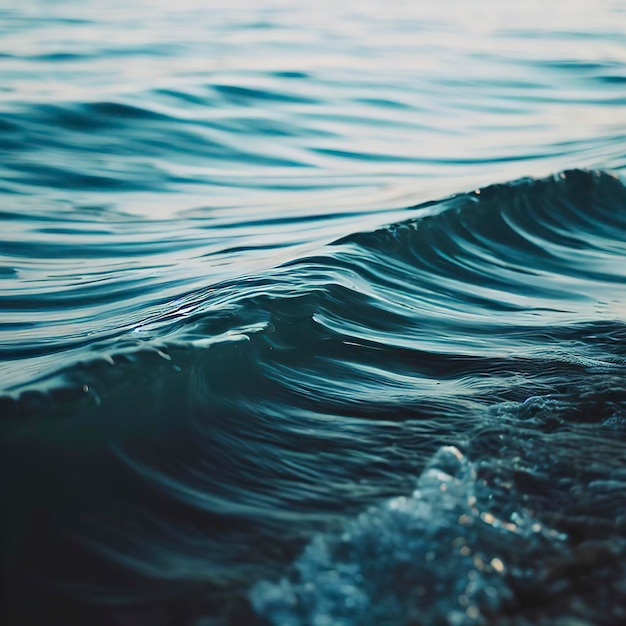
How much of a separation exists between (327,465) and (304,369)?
0.66 m

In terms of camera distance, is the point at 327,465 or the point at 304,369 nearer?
the point at 327,465

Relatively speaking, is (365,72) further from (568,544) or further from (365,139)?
(568,544)

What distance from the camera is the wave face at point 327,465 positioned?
1.59m

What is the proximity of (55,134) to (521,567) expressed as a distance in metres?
5.49

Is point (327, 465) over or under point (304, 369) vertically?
under

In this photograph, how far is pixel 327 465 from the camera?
207 centimetres

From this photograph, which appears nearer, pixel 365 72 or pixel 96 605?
pixel 96 605

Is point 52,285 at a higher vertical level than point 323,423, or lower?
higher

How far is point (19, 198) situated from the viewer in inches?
198

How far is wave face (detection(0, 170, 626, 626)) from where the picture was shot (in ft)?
5.23

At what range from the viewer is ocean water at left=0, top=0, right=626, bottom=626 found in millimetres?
1640

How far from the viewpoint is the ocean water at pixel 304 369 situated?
64.6 inches

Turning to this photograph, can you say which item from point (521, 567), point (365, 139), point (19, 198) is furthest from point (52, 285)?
point (365, 139)

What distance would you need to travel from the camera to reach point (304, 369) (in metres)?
2.70
